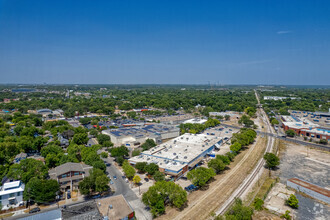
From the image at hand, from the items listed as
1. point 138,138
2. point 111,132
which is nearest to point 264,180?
point 138,138

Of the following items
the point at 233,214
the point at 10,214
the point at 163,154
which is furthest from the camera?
the point at 163,154

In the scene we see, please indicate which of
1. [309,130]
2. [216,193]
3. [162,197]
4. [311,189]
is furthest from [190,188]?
[309,130]

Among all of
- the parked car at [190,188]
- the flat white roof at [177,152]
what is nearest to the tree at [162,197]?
the parked car at [190,188]

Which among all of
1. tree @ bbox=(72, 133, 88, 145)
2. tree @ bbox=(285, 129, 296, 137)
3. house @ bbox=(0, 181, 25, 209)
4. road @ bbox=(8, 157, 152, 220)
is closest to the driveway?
road @ bbox=(8, 157, 152, 220)

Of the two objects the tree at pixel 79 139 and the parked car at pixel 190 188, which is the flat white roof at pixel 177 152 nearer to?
the parked car at pixel 190 188

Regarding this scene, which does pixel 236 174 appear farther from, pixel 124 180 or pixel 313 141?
pixel 313 141

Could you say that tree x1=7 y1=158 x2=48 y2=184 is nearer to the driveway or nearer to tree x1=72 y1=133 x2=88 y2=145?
the driveway
